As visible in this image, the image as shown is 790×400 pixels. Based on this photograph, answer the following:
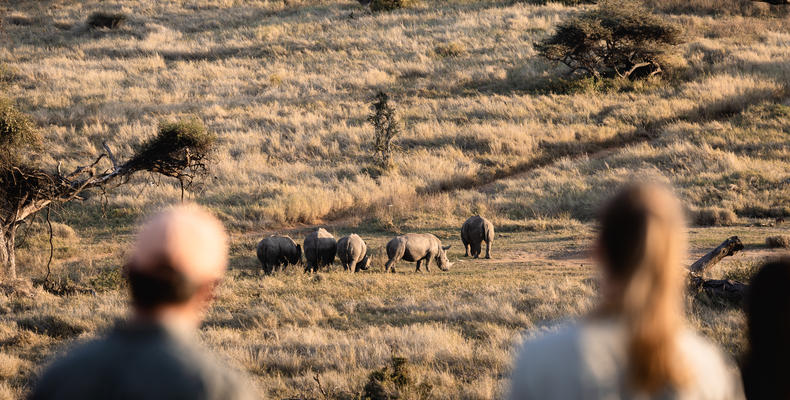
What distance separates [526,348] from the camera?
2.43 m

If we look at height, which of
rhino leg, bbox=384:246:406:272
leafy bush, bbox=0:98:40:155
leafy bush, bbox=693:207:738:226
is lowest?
leafy bush, bbox=693:207:738:226

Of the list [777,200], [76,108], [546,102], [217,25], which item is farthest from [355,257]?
[217,25]

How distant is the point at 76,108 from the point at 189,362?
105 feet

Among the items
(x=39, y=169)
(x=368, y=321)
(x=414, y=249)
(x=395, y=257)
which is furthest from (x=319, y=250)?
(x=39, y=169)

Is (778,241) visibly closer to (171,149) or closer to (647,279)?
(171,149)

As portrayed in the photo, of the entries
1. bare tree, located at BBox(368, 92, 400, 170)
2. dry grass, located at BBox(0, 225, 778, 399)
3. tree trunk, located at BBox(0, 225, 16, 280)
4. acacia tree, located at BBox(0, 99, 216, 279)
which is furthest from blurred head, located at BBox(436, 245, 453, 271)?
tree trunk, located at BBox(0, 225, 16, 280)

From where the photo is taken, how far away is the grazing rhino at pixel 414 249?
15.8m

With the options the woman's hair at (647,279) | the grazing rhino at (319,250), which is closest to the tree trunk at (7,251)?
the grazing rhino at (319,250)

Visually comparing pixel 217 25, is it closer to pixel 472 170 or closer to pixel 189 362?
pixel 472 170

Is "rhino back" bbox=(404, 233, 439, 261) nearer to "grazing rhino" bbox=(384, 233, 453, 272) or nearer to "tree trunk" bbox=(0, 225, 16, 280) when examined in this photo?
"grazing rhino" bbox=(384, 233, 453, 272)

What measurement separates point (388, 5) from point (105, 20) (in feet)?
63.4

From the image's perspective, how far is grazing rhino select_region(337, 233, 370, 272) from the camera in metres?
15.4

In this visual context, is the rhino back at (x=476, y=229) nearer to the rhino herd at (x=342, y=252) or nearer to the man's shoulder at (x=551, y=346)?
the rhino herd at (x=342, y=252)

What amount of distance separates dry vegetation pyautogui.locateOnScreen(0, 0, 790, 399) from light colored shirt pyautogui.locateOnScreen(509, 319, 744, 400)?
194 inches
